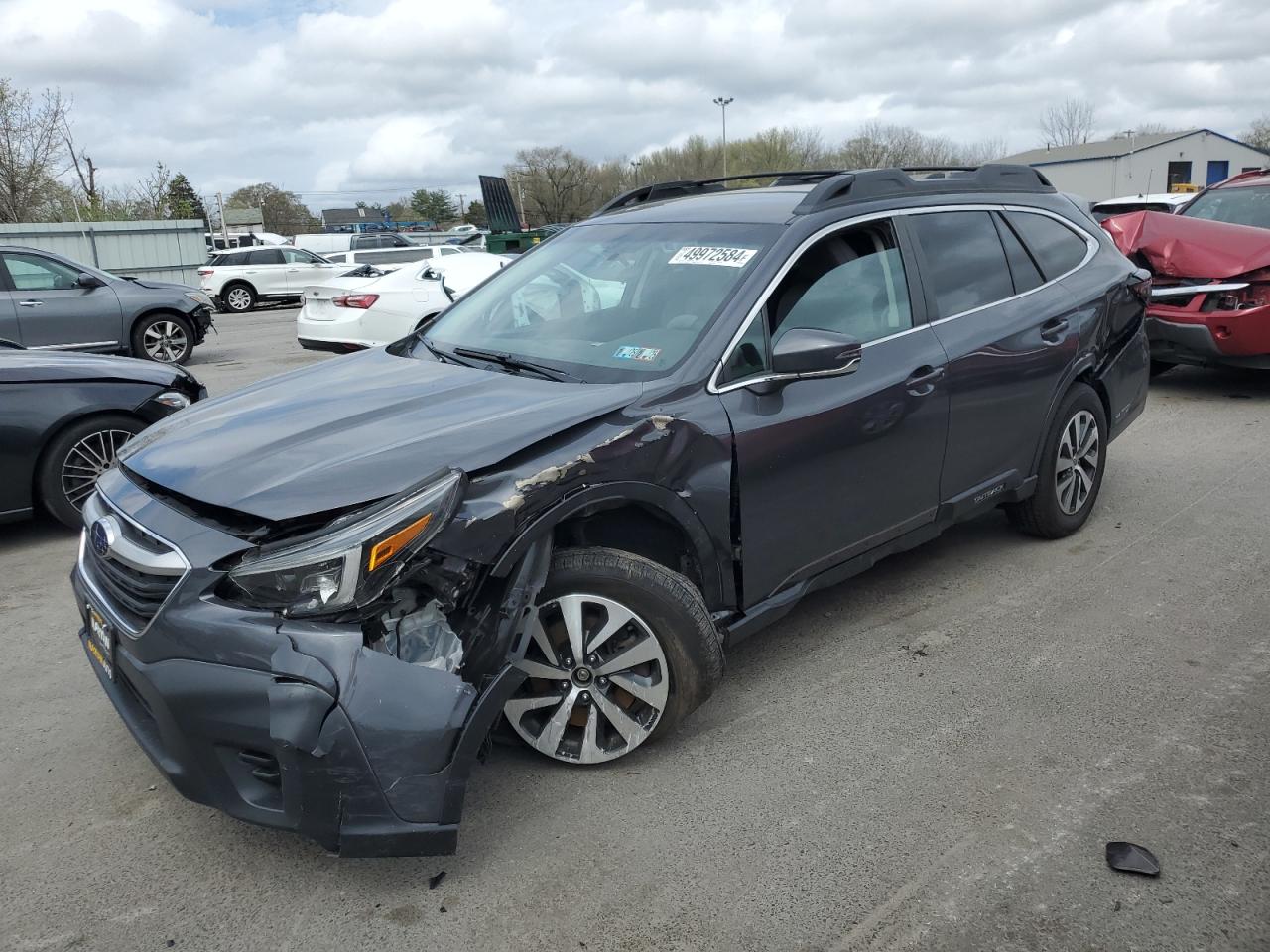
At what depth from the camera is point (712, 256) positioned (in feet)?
12.3

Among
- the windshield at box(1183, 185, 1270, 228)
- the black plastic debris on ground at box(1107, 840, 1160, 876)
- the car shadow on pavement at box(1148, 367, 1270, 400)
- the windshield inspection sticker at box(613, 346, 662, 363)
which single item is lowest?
the black plastic debris on ground at box(1107, 840, 1160, 876)

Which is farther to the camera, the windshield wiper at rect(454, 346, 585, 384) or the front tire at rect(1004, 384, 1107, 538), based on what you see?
the front tire at rect(1004, 384, 1107, 538)

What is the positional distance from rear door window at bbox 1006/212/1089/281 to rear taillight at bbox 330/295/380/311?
751 centimetres

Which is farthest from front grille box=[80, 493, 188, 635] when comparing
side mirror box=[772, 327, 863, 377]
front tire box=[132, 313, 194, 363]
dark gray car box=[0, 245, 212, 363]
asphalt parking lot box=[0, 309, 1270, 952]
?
front tire box=[132, 313, 194, 363]

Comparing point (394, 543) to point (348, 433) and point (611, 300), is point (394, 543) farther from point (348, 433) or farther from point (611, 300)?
point (611, 300)

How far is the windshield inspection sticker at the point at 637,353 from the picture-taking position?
11.2 ft

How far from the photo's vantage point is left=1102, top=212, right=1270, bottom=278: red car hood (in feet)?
25.5

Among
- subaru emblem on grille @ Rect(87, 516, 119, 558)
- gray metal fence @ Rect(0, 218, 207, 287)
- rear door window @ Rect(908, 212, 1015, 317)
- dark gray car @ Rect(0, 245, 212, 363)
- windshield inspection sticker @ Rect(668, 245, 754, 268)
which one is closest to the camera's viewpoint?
subaru emblem on grille @ Rect(87, 516, 119, 558)

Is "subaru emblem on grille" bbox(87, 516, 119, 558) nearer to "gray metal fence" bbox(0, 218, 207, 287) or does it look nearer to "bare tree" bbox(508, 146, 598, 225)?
"gray metal fence" bbox(0, 218, 207, 287)

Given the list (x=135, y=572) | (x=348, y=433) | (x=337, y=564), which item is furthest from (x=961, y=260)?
(x=135, y=572)

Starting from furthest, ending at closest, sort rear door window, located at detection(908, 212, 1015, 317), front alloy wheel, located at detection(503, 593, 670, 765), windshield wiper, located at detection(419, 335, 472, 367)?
rear door window, located at detection(908, 212, 1015, 317) < windshield wiper, located at detection(419, 335, 472, 367) < front alloy wheel, located at detection(503, 593, 670, 765)

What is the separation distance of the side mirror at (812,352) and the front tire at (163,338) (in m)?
10.9

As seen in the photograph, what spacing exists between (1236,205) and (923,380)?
8.07 meters

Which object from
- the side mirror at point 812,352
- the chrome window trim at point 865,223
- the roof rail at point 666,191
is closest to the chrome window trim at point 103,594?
the chrome window trim at point 865,223
